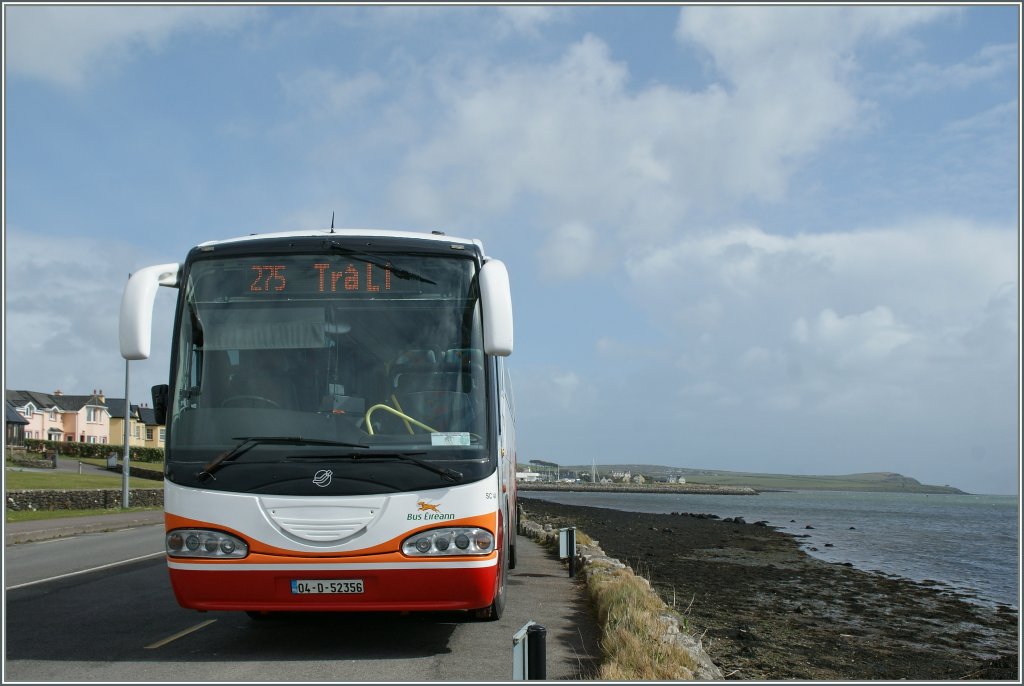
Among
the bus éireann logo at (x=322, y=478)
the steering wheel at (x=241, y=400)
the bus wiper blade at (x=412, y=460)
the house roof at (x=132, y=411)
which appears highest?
the house roof at (x=132, y=411)

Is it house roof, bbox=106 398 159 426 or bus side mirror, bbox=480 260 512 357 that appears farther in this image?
house roof, bbox=106 398 159 426

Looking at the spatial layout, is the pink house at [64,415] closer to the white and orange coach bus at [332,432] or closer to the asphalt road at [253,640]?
the asphalt road at [253,640]

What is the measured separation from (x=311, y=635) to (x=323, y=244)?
12.7ft

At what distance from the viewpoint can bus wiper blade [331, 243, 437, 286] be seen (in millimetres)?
7594

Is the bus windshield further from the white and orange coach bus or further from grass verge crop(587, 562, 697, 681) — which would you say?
grass verge crop(587, 562, 697, 681)

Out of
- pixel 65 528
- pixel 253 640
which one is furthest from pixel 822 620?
pixel 65 528

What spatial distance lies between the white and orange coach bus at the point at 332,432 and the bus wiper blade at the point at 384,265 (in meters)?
0.02

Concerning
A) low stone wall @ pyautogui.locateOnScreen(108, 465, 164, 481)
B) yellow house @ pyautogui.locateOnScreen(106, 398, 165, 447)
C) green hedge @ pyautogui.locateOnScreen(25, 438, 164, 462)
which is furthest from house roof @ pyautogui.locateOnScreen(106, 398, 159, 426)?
low stone wall @ pyautogui.locateOnScreen(108, 465, 164, 481)

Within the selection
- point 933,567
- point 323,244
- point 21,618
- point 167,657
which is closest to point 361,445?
point 323,244

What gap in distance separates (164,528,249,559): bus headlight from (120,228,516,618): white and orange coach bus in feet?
0.04

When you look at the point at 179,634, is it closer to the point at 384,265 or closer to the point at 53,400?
the point at 384,265

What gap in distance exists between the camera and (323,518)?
7.02 metres

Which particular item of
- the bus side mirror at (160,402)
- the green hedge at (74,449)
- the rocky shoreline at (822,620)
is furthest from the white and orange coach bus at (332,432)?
the green hedge at (74,449)

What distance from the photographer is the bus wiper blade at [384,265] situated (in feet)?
24.9
